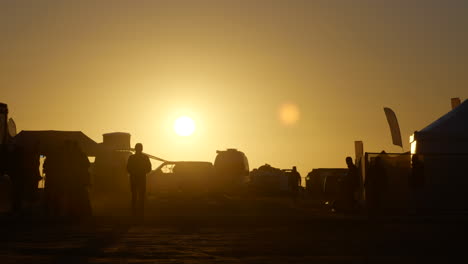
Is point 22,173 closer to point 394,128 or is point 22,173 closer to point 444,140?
point 444,140

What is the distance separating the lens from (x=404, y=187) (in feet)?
77.8

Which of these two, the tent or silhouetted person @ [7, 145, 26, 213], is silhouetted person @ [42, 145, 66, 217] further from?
the tent

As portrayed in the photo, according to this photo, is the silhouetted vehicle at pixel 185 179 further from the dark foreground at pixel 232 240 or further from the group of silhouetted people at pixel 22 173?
the dark foreground at pixel 232 240

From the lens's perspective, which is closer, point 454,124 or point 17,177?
point 17,177

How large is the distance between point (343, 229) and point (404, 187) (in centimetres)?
695

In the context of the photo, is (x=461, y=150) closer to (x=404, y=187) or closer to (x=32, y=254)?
(x=404, y=187)

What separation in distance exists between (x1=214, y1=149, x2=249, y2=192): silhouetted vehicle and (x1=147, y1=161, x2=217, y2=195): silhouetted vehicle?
10.5 m

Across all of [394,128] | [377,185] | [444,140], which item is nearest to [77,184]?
[377,185]

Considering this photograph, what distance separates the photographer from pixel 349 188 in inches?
1005

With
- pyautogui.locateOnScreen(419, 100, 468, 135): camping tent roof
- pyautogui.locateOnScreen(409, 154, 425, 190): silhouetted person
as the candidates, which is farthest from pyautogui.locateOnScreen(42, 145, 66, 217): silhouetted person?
pyautogui.locateOnScreen(419, 100, 468, 135): camping tent roof

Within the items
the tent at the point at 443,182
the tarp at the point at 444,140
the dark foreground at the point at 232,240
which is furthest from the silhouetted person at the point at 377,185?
the tarp at the point at 444,140

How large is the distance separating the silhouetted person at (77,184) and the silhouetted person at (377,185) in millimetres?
7626

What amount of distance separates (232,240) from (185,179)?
26.6m

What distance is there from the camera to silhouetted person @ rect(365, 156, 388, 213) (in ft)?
76.9
